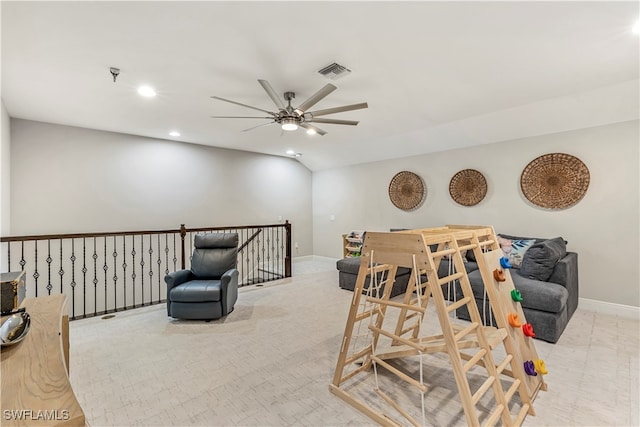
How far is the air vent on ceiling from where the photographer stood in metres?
2.68

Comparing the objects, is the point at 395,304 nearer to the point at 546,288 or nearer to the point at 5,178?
the point at 546,288

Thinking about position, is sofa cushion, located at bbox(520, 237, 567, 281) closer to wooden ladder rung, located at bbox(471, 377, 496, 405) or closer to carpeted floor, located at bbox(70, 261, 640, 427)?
carpeted floor, located at bbox(70, 261, 640, 427)

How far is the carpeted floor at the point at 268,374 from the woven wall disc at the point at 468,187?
2.05 metres

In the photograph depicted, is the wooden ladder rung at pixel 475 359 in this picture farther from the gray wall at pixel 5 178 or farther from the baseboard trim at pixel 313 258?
the baseboard trim at pixel 313 258

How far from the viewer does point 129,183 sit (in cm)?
499

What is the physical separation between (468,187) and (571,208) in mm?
1384

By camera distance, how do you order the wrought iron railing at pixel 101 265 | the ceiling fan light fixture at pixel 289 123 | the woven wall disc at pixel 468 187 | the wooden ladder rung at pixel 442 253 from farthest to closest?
1. the woven wall disc at pixel 468 187
2. the wrought iron railing at pixel 101 265
3. the ceiling fan light fixture at pixel 289 123
4. the wooden ladder rung at pixel 442 253

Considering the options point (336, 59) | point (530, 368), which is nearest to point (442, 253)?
point (530, 368)

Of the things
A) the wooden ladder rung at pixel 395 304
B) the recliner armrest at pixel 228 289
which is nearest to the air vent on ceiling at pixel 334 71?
the wooden ladder rung at pixel 395 304

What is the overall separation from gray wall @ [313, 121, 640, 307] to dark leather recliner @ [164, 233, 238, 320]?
3.51 m

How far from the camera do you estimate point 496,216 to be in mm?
4676

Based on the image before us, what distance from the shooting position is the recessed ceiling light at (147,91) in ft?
10.2

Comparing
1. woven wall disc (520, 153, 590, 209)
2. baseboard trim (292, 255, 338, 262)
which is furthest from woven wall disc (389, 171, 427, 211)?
baseboard trim (292, 255, 338, 262)

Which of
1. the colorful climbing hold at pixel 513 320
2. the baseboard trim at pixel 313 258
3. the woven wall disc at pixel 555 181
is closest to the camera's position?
the colorful climbing hold at pixel 513 320
